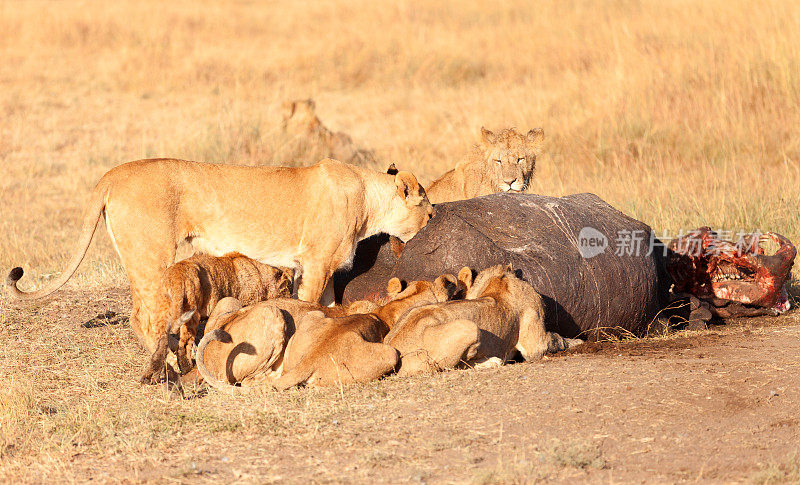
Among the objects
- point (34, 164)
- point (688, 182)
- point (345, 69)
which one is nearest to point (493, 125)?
point (688, 182)

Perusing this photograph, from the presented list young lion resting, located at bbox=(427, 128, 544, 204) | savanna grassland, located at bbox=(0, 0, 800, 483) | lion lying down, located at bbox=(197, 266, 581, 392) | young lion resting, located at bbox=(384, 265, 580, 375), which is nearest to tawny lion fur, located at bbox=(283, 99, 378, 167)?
savanna grassland, located at bbox=(0, 0, 800, 483)

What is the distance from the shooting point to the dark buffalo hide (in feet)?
21.9

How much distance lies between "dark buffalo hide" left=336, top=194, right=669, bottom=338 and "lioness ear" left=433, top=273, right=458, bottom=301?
23 cm

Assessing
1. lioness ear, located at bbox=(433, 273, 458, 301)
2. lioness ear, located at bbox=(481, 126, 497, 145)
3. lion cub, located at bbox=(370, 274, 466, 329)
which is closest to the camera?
lion cub, located at bbox=(370, 274, 466, 329)

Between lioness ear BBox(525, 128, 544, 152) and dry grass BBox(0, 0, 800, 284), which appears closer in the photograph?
lioness ear BBox(525, 128, 544, 152)

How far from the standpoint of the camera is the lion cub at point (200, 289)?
246 inches

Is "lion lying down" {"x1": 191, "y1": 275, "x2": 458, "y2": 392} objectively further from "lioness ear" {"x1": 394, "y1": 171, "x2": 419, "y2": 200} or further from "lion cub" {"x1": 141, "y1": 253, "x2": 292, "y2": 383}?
"lioness ear" {"x1": 394, "y1": 171, "x2": 419, "y2": 200}

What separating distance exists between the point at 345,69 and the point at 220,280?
540 inches

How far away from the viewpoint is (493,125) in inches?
608

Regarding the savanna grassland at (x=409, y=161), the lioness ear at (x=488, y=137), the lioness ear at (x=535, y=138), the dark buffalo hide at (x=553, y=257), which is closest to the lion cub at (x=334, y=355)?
the savanna grassland at (x=409, y=161)

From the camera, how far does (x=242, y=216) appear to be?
7035mm

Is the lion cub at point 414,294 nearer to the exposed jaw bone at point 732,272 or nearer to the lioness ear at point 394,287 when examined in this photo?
the lioness ear at point 394,287

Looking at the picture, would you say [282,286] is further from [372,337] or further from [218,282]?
[372,337]

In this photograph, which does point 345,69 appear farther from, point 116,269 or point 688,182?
point 116,269
